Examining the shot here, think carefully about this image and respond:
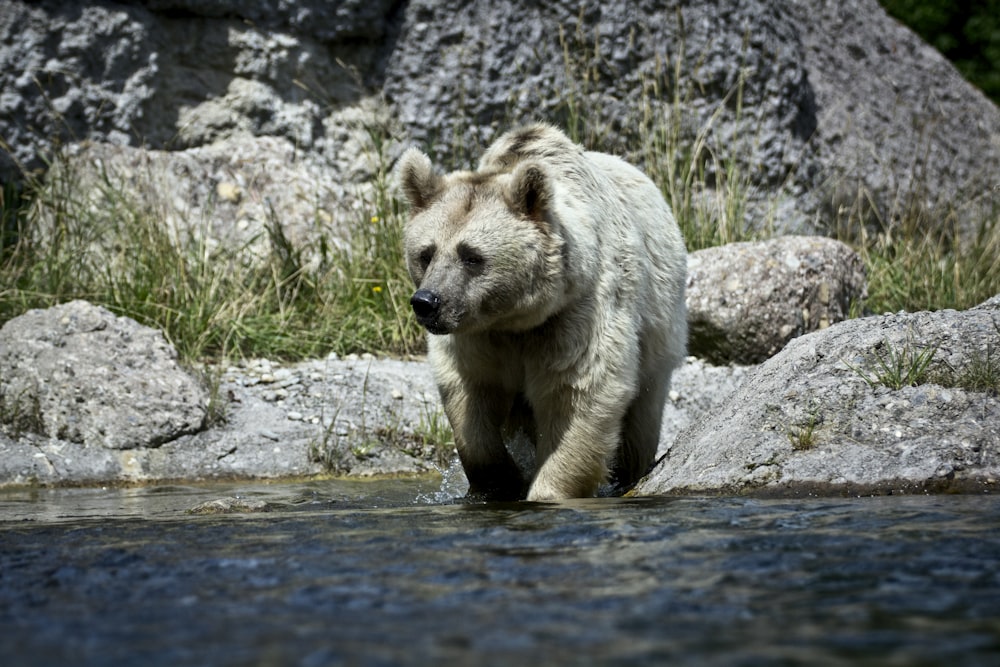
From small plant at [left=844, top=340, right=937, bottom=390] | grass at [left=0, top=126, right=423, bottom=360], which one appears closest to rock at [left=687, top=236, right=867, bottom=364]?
grass at [left=0, top=126, right=423, bottom=360]

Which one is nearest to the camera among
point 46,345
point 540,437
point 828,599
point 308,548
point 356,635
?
point 356,635

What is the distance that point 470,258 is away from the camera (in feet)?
16.5

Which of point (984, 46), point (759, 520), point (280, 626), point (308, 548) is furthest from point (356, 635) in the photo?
point (984, 46)

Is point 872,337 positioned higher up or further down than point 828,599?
higher up

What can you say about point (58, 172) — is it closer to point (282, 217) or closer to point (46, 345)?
point (282, 217)

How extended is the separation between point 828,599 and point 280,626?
1316 millimetres

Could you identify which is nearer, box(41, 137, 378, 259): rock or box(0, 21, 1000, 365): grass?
box(0, 21, 1000, 365): grass

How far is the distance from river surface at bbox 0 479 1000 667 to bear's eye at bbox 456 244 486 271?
1.07 meters

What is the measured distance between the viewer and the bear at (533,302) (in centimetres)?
502

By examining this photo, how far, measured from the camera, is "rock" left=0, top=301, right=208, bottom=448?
273 inches

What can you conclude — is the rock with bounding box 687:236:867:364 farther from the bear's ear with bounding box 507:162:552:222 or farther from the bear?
A: the bear's ear with bounding box 507:162:552:222

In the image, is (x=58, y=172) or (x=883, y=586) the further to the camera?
(x=58, y=172)

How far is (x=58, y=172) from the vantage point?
30.1 feet

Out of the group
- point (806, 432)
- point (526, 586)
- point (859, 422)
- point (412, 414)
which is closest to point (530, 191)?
point (806, 432)
